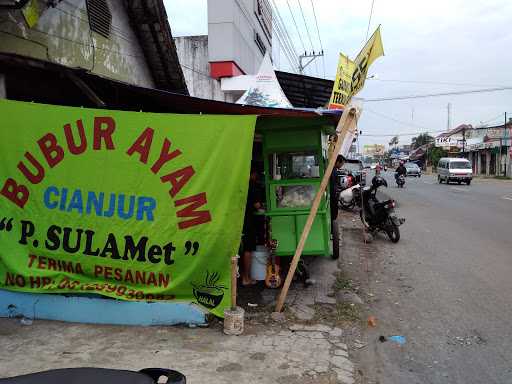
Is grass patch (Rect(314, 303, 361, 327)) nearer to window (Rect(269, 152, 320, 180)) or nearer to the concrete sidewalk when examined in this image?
the concrete sidewalk

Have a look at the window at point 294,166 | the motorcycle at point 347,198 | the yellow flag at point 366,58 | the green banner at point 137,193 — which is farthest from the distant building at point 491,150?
the green banner at point 137,193

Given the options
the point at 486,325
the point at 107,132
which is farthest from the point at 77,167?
the point at 486,325

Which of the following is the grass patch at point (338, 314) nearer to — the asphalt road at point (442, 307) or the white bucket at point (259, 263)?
the asphalt road at point (442, 307)

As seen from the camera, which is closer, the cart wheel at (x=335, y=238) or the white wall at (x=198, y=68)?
the cart wheel at (x=335, y=238)

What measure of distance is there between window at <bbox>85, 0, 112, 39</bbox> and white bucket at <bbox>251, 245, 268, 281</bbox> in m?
4.41

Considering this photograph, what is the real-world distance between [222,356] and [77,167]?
95.0 inches

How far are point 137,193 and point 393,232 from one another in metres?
6.55

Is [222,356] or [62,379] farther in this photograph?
[222,356]

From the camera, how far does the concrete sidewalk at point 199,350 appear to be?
3.77 m

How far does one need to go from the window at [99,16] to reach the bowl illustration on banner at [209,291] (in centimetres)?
474

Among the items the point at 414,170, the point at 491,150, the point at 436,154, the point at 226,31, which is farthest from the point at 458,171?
the point at 436,154

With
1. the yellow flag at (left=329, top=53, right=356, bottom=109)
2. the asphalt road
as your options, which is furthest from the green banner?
the yellow flag at (left=329, top=53, right=356, bottom=109)

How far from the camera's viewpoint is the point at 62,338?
4.34 m

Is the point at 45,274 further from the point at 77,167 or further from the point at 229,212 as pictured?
the point at 229,212
